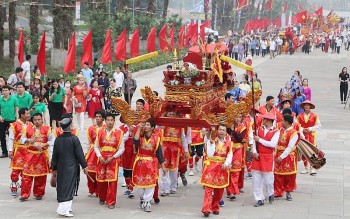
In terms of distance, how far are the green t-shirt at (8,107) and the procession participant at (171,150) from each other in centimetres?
433

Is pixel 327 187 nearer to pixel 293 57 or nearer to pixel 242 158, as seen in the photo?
pixel 242 158

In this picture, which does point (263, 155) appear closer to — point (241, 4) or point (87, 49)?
point (87, 49)

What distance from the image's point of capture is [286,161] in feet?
41.2

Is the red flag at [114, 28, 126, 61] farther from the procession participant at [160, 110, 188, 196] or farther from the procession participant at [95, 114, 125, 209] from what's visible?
the procession participant at [95, 114, 125, 209]

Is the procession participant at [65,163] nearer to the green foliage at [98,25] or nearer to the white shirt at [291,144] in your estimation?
the white shirt at [291,144]

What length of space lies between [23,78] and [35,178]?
829 cm

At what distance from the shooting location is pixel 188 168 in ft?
49.1

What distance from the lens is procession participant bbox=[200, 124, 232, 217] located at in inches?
449

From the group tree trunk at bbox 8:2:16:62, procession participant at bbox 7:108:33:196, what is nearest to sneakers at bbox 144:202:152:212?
procession participant at bbox 7:108:33:196

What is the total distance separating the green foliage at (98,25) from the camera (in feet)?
112

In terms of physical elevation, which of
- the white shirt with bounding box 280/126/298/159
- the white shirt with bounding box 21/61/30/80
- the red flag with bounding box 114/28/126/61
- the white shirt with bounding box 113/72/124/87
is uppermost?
the red flag with bounding box 114/28/126/61

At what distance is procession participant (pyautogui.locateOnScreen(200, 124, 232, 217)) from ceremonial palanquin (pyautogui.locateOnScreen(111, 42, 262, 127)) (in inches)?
11.2

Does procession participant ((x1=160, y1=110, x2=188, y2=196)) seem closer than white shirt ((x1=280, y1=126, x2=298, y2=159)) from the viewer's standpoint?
No

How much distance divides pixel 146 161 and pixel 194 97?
1222mm
